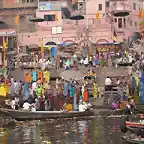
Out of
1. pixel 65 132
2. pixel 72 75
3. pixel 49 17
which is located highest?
pixel 49 17

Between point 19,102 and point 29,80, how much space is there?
7456mm

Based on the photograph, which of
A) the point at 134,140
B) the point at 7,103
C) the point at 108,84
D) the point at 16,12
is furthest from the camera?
the point at 16,12

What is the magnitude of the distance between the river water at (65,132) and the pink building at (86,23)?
29.3 metres

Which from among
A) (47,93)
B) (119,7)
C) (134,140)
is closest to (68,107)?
(47,93)

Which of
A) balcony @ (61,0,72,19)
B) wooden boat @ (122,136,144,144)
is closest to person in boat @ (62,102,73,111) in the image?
wooden boat @ (122,136,144,144)

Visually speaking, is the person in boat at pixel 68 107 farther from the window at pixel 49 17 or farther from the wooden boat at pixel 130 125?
the window at pixel 49 17

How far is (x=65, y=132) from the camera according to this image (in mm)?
22562

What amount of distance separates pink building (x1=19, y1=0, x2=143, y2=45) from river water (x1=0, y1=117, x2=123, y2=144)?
2935cm

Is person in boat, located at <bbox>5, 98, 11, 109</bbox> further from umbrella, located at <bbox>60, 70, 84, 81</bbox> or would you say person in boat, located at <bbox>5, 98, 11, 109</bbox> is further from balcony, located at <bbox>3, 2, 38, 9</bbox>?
balcony, located at <bbox>3, 2, 38, 9</bbox>

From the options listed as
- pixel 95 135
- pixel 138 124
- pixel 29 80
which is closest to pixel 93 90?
pixel 29 80

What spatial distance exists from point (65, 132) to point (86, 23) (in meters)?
36.5

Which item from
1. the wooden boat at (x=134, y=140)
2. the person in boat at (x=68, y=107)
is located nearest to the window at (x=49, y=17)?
the person in boat at (x=68, y=107)

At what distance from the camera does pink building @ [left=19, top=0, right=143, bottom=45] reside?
56531 mm

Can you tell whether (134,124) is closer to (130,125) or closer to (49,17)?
(130,125)
